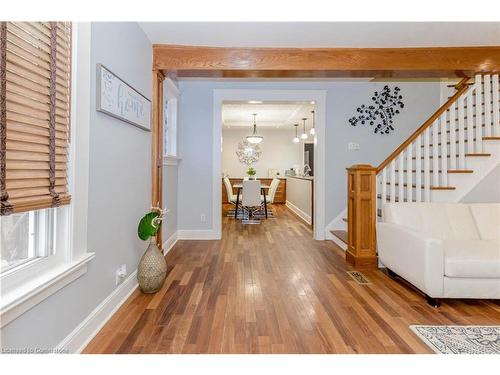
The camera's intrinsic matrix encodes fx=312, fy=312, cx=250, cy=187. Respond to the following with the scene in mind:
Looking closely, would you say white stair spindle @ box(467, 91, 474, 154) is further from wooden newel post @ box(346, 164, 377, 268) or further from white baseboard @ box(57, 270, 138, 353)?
white baseboard @ box(57, 270, 138, 353)

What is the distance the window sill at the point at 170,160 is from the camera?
3.94 m

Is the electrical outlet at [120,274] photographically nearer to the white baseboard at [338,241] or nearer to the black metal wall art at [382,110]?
the white baseboard at [338,241]

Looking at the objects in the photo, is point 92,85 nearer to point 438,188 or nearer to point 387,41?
point 387,41

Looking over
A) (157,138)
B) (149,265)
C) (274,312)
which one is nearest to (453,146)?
(274,312)

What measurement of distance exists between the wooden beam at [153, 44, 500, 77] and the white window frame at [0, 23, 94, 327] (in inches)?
57.1

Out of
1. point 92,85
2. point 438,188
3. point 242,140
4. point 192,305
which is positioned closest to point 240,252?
point 192,305

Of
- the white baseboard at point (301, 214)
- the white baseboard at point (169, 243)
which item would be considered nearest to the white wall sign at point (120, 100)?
the white baseboard at point (169, 243)

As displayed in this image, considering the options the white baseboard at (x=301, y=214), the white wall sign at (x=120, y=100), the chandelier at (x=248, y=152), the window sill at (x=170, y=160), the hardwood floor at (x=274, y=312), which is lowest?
the hardwood floor at (x=274, y=312)

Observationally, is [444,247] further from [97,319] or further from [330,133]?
[330,133]

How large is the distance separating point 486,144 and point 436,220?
4.00 feet

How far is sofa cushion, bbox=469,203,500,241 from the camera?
2.82 metres

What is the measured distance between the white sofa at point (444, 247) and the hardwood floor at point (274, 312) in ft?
0.54

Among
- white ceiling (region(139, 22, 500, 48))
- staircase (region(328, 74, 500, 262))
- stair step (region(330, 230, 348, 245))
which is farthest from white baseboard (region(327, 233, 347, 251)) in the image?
white ceiling (region(139, 22, 500, 48))

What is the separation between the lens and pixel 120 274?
2350 mm
